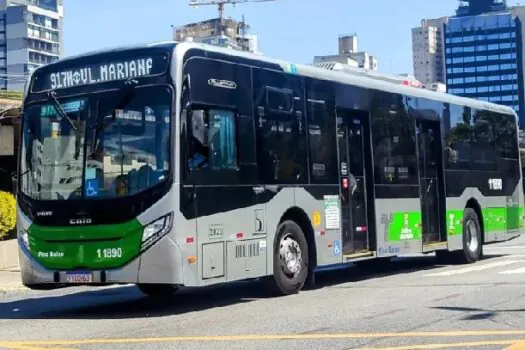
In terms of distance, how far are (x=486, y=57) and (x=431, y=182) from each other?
146 metres

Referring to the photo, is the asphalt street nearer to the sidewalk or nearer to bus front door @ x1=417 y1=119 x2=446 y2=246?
the sidewalk

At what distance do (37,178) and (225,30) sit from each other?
461 feet

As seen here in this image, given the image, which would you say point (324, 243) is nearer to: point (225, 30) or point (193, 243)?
point (193, 243)

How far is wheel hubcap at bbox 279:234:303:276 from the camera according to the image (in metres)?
12.7

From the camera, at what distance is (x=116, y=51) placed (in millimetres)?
A: 11617

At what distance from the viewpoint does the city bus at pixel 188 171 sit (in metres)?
10.9

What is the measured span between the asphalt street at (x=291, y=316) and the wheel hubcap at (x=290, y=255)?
43cm

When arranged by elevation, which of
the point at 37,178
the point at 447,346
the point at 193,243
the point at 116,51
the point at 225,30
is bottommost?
the point at 447,346

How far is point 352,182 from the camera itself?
577 inches

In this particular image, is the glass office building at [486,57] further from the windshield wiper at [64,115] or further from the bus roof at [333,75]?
the windshield wiper at [64,115]

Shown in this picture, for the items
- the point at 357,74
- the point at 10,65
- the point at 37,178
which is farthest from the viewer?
the point at 10,65

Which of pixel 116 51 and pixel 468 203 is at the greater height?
pixel 116 51

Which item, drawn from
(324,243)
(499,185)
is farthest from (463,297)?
(499,185)

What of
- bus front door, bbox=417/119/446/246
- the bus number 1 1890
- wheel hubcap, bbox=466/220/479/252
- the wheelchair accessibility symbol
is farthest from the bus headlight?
wheel hubcap, bbox=466/220/479/252
